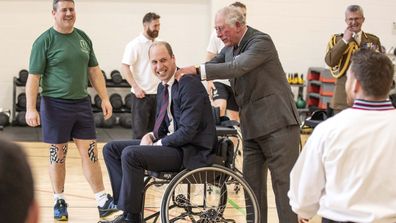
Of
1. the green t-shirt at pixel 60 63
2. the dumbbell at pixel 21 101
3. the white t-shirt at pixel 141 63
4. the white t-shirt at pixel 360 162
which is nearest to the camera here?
the white t-shirt at pixel 360 162

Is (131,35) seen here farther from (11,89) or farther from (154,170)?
(154,170)

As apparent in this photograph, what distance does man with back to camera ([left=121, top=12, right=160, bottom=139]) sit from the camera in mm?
5594

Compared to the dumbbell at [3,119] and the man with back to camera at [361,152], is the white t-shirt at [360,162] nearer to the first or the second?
the man with back to camera at [361,152]

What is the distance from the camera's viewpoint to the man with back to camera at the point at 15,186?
891 millimetres

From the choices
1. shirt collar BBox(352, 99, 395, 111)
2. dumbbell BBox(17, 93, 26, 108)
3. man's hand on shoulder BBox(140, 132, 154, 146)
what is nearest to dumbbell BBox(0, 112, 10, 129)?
dumbbell BBox(17, 93, 26, 108)

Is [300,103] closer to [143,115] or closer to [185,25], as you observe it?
[185,25]

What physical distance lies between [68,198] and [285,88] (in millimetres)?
2284

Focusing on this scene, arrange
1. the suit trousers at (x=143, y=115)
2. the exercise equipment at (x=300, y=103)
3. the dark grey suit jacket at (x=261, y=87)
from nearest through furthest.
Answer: the dark grey suit jacket at (x=261, y=87)
the suit trousers at (x=143, y=115)
the exercise equipment at (x=300, y=103)

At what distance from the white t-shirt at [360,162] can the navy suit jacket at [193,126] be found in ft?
4.39

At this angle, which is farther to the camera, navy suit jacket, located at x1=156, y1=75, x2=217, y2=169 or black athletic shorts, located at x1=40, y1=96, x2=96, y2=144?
black athletic shorts, located at x1=40, y1=96, x2=96, y2=144

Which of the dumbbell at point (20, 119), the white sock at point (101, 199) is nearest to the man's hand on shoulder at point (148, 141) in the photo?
the white sock at point (101, 199)

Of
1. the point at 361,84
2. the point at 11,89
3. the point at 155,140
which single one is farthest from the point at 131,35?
the point at 361,84

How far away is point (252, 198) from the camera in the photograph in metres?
3.45

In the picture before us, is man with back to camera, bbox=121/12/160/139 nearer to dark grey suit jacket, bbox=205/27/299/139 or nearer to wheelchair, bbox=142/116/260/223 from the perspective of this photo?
wheelchair, bbox=142/116/260/223
